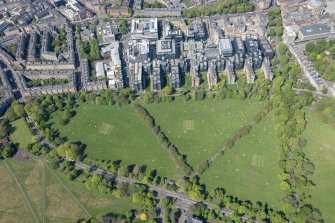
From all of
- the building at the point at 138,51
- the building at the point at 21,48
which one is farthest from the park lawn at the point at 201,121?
the building at the point at 21,48

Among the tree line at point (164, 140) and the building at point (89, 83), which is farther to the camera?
the building at point (89, 83)

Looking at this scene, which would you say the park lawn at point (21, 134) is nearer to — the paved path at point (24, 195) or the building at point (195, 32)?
the paved path at point (24, 195)

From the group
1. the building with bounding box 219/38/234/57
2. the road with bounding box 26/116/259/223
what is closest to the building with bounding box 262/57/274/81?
the building with bounding box 219/38/234/57

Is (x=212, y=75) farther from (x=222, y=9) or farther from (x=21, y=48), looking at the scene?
(x=21, y=48)

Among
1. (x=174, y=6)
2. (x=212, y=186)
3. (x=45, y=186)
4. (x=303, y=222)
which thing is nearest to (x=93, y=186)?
(x=45, y=186)

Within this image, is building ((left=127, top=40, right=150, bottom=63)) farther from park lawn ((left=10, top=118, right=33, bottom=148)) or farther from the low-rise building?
the low-rise building

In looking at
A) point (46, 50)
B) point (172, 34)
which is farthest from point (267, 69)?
point (46, 50)
